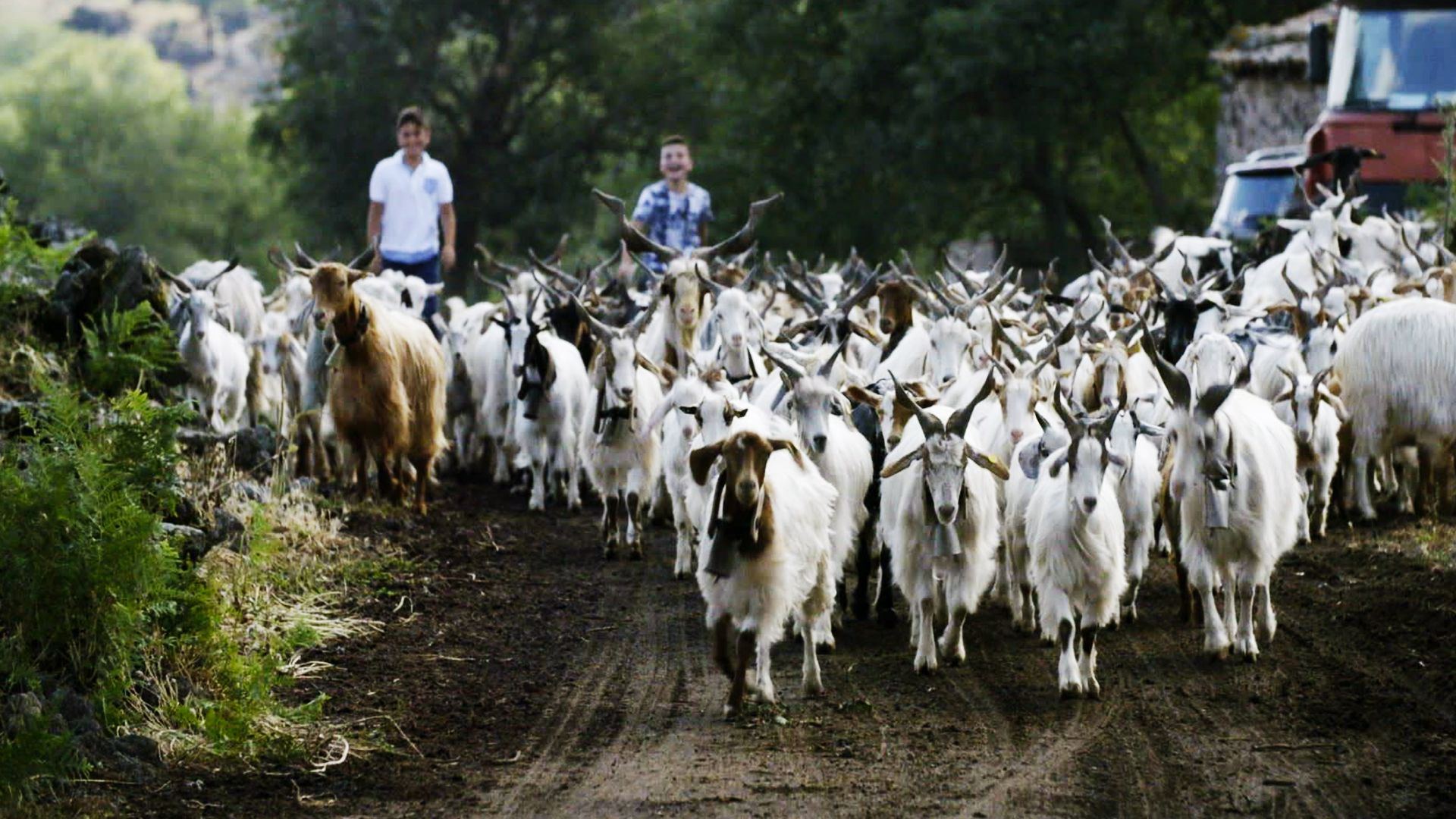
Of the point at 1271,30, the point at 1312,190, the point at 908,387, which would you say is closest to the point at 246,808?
the point at 908,387

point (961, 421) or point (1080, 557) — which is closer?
point (1080, 557)

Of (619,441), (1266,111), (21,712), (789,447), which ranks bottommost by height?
(619,441)

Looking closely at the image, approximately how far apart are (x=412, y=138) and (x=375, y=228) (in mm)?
848

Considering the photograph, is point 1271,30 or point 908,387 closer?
point 908,387

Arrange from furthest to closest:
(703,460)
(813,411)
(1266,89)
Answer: (1266,89) → (813,411) → (703,460)

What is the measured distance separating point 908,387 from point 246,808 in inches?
210

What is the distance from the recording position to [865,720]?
8.55 metres

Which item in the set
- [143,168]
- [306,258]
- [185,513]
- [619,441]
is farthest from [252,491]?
[143,168]

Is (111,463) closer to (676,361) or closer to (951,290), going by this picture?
(676,361)

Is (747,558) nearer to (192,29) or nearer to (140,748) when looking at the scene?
(140,748)

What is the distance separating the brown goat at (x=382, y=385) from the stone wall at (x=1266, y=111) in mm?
21070

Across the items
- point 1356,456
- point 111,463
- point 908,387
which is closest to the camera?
point 111,463

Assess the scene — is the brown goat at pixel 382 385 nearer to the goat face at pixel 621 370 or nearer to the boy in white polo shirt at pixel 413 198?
the boy in white polo shirt at pixel 413 198

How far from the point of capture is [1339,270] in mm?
15898
